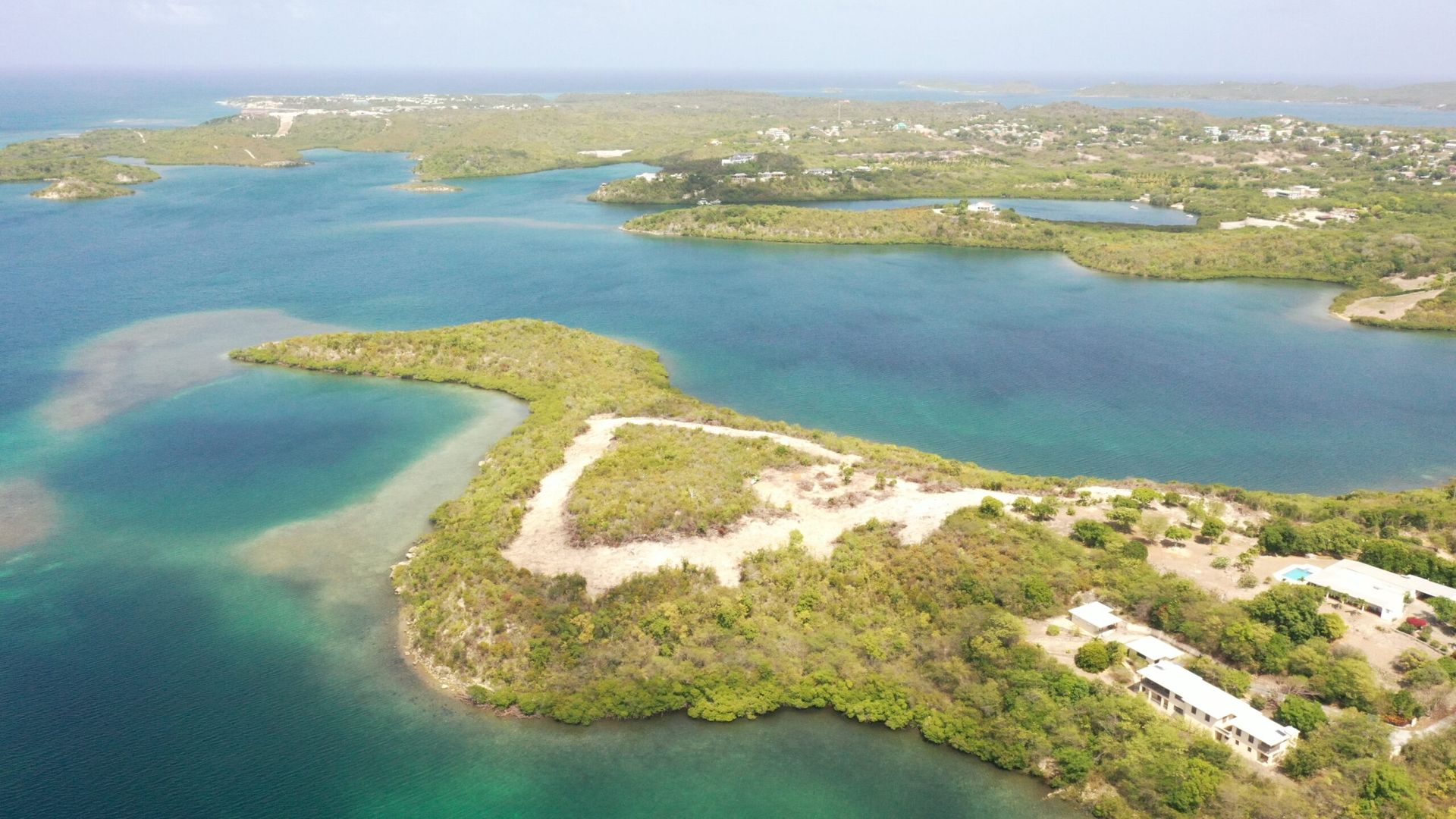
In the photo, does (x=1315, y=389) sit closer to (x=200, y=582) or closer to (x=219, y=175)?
(x=200, y=582)

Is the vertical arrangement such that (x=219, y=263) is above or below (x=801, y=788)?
above

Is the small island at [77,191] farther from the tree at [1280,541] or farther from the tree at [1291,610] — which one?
the tree at [1291,610]

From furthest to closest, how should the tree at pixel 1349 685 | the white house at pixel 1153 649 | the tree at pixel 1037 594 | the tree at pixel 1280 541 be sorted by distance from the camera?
the tree at pixel 1280 541 → the tree at pixel 1037 594 → the white house at pixel 1153 649 → the tree at pixel 1349 685

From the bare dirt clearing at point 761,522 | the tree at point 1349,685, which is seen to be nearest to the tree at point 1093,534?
the bare dirt clearing at point 761,522

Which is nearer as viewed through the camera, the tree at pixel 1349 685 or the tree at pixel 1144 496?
the tree at pixel 1349 685

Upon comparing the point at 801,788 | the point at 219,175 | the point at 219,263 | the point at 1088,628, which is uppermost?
the point at 219,175

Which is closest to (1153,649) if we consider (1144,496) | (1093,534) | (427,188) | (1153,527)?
(1093,534)

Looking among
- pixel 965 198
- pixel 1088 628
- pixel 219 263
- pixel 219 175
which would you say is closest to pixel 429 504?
pixel 1088 628

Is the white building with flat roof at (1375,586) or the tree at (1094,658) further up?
the white building with flat roof at (1375,586)
